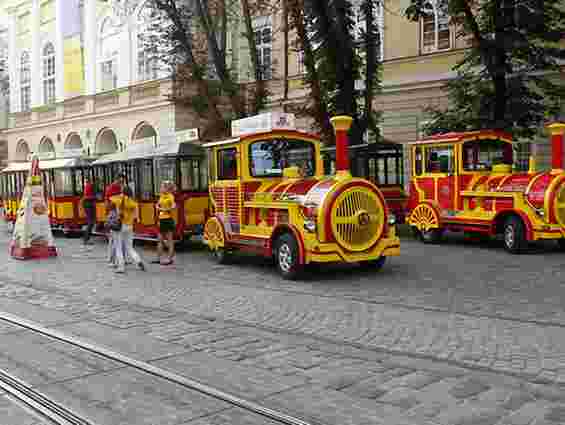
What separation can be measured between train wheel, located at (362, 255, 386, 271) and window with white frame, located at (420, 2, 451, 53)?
14009 millimetres

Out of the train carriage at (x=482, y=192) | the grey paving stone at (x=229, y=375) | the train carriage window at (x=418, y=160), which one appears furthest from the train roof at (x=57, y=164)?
the grey paving stone at (x=229, y=375)

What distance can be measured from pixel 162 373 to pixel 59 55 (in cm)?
3752

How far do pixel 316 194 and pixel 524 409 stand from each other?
655cm

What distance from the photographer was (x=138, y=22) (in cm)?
3338

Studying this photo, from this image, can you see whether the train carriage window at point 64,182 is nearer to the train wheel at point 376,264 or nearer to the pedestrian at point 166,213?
the pedestrian at point 166,213

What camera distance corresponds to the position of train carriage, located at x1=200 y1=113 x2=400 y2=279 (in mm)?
10906

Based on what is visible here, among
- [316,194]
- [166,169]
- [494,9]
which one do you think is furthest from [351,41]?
[316,194]

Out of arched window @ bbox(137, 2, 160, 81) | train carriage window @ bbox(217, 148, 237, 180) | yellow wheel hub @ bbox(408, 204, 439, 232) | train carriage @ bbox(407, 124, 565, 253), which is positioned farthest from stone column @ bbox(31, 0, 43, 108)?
train carriage window @ bbox(217, 148, 237, 180)

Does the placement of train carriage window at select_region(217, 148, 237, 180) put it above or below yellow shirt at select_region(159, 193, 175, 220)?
above

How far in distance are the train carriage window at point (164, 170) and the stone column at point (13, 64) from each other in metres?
32.2

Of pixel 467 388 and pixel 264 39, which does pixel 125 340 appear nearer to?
pixel 467 388

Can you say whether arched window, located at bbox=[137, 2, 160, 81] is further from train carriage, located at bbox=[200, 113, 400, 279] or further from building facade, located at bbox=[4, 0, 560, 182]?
train carriage, located at bbox=[200, 113, 400, 279]

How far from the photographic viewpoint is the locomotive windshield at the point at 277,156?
12719mm

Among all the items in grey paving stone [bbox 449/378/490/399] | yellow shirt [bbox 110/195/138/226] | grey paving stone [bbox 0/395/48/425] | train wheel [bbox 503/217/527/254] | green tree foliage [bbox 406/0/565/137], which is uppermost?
green tree foliage [bbox 406/0/565/137]
